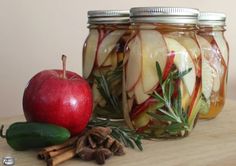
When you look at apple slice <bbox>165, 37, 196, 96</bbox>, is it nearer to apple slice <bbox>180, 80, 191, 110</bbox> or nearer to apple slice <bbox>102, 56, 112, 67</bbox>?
apple slice <bbox>180, 80, 191, 110</bbox>

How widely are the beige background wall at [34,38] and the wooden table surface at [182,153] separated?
0.46m

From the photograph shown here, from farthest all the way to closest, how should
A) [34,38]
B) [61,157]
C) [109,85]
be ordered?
1. [34,38]
2. [109,85]
3. [61,157]

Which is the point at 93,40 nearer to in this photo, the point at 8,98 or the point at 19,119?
the point at 19,119

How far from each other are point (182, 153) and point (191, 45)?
0.41ft

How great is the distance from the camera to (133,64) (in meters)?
0.48

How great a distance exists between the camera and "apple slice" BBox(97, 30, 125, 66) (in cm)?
55

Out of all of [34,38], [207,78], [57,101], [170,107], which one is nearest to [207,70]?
[207,78]

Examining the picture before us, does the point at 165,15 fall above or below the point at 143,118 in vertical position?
above

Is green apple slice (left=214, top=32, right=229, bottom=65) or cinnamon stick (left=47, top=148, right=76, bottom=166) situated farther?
green apple slice (left=214, top=32, right=229, bottom=65)

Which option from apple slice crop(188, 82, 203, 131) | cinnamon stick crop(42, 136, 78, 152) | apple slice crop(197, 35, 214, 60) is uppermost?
apple slice crop(197, 35, 214, 60)

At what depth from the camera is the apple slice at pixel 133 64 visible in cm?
47

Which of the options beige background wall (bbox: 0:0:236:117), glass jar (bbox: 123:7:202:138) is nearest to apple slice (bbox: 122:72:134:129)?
glass jar (bbox: 123:7:202:138)

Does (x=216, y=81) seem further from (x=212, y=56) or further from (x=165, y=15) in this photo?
(x=165, y=15)

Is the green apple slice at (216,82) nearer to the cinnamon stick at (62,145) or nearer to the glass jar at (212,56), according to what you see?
the glass jar at (212,56)
